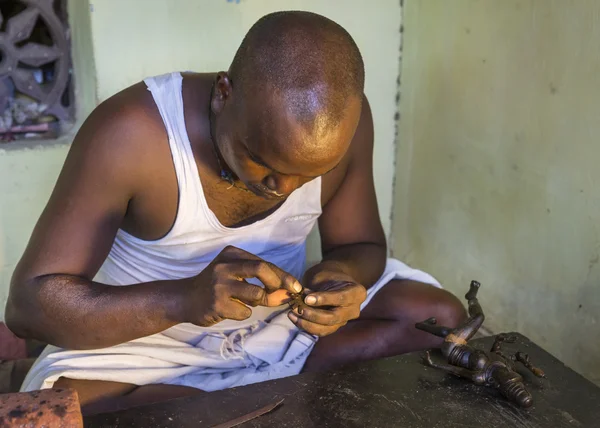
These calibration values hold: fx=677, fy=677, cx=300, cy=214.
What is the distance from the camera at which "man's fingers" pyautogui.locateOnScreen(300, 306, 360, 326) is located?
4.10 feet

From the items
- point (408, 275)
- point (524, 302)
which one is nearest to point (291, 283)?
point (408, 275)

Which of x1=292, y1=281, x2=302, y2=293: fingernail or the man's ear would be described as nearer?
x1=292, y1=281, x2=302, y2=293: fingernail

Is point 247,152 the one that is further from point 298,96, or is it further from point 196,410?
point 196,410

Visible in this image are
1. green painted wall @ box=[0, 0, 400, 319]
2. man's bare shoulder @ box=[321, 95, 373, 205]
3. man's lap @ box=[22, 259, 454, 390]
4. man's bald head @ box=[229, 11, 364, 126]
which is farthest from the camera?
green painted wall @ box=[0, 0, 400, 319]

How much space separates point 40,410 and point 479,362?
2.57ft

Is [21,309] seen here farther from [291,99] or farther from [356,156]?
[356,156]

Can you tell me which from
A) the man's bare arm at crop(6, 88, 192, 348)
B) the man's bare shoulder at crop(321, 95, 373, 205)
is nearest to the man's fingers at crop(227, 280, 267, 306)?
the man's bare arm at crop(6, 88, 192, 348)

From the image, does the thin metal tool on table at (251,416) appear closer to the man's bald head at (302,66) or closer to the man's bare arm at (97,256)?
the man's bare arm at (97,256)

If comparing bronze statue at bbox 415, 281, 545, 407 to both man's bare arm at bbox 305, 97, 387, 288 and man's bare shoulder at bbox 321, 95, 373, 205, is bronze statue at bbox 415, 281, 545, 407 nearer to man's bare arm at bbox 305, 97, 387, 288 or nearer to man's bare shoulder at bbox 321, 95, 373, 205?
man's bare arm at bbox 305, 97, 387, 288

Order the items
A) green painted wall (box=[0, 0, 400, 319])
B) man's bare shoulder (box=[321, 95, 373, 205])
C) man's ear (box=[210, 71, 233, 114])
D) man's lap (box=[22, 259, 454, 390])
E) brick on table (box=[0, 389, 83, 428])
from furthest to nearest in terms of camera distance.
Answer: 1. green painted wall (box=[0, 0, 400, 319])
2. man's bare shoulder (box=[321, 95, 373, 205])
3. man's lap (box=[22, 259, 454, 390])
4. man's ear (box=[210, 71, 233, 114])
5. brick on table (box=[0, 389, 83, 428])

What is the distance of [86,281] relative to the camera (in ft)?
4.52

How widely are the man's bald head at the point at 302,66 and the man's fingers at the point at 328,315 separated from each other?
0.35 metres

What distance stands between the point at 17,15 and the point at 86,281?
3.27ft

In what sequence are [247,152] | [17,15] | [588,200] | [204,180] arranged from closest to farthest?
[247,152], [204,180], [588,200], [17,15]
